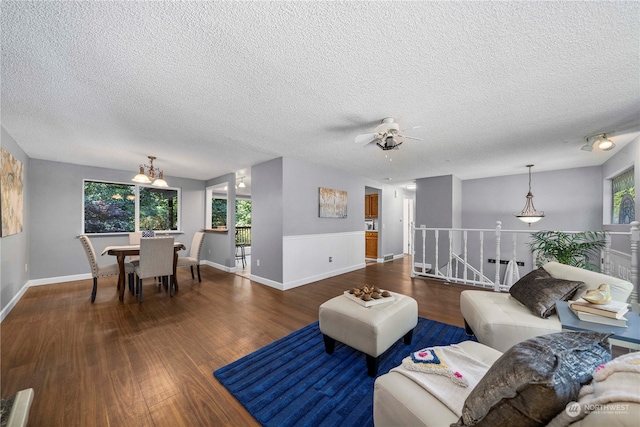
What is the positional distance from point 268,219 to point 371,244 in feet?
12.6

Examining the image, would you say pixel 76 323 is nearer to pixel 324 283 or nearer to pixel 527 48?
pixel 324 283

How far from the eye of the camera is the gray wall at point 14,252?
2897 millimetres

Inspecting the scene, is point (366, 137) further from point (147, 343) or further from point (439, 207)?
point (439, 207)

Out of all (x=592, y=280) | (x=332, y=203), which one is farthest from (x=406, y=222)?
(x=592, y=280)

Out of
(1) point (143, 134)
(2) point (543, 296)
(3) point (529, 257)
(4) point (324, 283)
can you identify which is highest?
(1) point (143, 134)

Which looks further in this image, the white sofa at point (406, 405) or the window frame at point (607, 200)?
the window frame at point (607, 200)

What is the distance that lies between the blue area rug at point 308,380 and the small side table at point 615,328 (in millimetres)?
1045

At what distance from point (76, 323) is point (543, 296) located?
4.71 m

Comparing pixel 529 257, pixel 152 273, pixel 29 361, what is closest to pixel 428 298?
pixel 529 257

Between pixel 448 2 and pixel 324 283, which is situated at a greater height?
pixel 448 2

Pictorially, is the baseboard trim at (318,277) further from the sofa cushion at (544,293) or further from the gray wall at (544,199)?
the gray wall at (544,199)

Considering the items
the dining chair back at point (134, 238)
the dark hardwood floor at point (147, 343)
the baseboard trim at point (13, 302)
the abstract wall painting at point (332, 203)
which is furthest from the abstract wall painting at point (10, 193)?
the abstract wall painting at point (332, 203)

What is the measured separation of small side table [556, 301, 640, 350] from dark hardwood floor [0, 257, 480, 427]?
4.40 ft

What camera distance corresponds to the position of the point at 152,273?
11.5 feet
